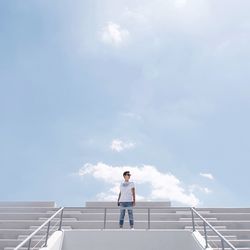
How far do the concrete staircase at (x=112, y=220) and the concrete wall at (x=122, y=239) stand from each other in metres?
0.68

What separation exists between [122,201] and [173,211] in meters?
2.57

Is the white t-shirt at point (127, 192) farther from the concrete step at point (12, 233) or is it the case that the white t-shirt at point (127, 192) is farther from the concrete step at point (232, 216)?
the concrete step at point (232, 216)

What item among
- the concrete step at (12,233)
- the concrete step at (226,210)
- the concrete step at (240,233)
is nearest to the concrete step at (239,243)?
the concrete step at (240,233)

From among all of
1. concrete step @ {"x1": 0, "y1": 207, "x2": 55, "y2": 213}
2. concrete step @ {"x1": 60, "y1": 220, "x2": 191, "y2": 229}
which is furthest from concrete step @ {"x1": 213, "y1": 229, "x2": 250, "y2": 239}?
concrete step @ {"x1": 0, "y1": 207, "x2": 55, "y2": 213}

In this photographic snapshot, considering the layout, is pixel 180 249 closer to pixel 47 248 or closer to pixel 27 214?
pixel 47 248

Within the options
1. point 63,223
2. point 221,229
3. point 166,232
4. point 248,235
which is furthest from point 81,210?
point 248,235

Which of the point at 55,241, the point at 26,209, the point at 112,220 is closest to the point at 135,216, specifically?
the point at 112,220

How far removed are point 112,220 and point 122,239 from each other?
134cm

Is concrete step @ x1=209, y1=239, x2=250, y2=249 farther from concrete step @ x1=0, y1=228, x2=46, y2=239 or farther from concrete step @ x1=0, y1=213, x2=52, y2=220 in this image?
concrete step @ x1=0, y1=213, x2=52, y2=220

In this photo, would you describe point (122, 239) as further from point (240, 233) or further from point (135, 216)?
point (240, 233)

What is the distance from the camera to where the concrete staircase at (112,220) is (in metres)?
8.64

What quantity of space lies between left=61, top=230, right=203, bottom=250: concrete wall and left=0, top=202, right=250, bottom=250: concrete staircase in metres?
0.68

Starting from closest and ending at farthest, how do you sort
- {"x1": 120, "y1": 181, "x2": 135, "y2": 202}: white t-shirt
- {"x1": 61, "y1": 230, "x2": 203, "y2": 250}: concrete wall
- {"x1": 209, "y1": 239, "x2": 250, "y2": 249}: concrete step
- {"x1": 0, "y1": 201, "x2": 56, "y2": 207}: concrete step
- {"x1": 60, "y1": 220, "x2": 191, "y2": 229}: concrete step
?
{"x1": 209, "y1": 239, "x2": 250, "y2": 249}: concrete step, {"x1": 61, "y1": 230, "x2": 203, "y2": 250}: concrete wall, {"x1": 120, "y1": 181, "x2": 135, "y2": 202}: white t-shirt, {"x1": 60, "y1": 220, "x2": 191, "y2": 229}: concrete step, {"x1": 0, "y1": 201, "x2": 56, "y2": 207}: concrete step

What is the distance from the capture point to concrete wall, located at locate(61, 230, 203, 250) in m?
8.50
